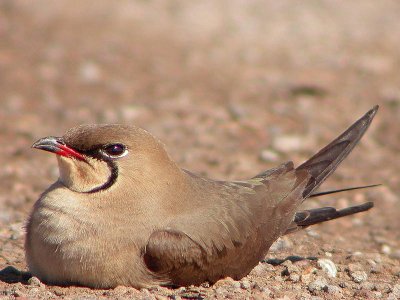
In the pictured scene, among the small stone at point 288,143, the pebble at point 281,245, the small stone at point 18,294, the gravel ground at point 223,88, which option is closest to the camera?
the small stone at point 18,294

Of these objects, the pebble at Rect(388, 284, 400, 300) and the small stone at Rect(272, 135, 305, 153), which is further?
the small stone at Rect(272, 135, 305, 153)

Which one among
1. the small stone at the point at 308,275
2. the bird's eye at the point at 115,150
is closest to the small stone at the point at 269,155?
the small stone at the point at 308,275

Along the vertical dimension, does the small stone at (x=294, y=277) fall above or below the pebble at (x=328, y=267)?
below

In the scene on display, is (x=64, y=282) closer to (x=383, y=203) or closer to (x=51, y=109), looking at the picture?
(x=383, y=203)

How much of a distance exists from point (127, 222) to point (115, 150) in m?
0.49

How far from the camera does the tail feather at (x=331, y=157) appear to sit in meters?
7.20

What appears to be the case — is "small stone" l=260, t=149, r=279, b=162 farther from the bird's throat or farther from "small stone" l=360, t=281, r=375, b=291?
the bird's throat

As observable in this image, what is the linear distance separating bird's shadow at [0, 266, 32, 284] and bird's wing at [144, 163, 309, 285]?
1044 millimetres

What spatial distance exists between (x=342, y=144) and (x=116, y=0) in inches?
312

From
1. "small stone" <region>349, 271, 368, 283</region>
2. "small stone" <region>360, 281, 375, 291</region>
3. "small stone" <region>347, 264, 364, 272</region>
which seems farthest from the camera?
"small stone" <region>347, 264, 364, 272</region>

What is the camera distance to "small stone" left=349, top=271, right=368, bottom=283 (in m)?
6.55

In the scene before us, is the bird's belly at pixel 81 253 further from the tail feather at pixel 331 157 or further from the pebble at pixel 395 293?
the tail feather at pixel 331 157

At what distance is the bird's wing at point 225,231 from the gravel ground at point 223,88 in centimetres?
54

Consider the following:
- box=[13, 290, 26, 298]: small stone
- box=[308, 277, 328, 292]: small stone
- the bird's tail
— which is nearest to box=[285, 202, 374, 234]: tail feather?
the bird's tail
